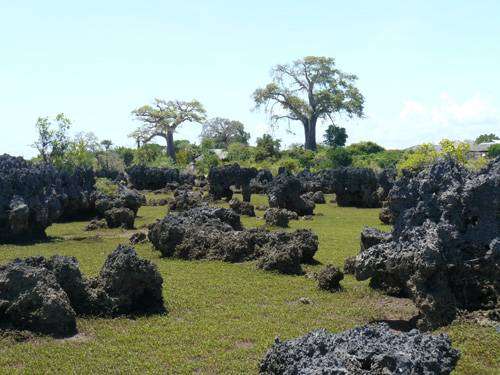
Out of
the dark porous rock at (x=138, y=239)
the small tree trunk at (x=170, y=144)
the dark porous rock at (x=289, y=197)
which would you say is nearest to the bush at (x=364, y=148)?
the small tree trunk at (x=170, y=144)

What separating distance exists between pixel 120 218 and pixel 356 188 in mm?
19187

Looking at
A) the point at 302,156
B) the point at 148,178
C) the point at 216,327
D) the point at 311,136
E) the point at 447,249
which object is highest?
the point at 311,136

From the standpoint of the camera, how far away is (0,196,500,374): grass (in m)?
11.1

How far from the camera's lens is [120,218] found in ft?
104

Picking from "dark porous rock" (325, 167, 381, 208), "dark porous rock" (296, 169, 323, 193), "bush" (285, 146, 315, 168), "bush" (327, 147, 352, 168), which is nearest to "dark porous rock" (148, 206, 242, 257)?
"dark porous rock" (325, 167, 381, 208)

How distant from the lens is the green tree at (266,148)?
89.4m

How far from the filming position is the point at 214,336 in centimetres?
1293

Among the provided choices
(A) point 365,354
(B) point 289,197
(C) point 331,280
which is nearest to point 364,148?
(B) point 289,197

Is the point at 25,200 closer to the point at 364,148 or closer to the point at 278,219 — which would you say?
the point at 278,219

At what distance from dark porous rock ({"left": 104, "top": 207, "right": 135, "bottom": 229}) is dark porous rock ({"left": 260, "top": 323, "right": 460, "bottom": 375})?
77.4ft

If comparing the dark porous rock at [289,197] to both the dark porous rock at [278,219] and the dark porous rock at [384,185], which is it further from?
the dark porous rock at [384,185]

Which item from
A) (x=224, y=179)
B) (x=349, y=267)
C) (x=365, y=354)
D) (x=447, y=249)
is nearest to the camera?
(x=365, y=354)

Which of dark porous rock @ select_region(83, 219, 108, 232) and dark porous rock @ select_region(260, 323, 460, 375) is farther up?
dark porous rock @ select_region(83, 219, 108, 232)

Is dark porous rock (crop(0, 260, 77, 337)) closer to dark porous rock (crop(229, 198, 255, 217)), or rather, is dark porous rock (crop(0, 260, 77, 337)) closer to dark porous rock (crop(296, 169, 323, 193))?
dark porous rock (crop(229, 198, 255, 217))
